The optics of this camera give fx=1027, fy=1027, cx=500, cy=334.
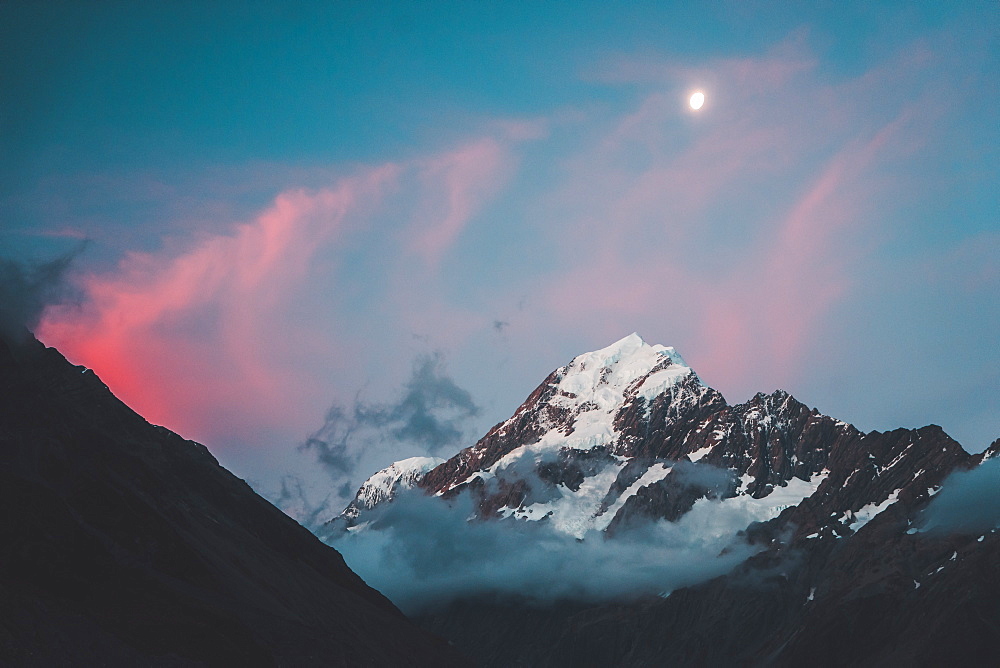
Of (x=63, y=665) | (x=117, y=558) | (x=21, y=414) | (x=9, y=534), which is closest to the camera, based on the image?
(x=63, y=665)

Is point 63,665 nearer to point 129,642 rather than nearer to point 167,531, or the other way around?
point 129,642

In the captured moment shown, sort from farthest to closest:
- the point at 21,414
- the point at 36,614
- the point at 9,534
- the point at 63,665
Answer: the point at 21,414
the point at 9,534
the point at 36,614
the point at 63,665

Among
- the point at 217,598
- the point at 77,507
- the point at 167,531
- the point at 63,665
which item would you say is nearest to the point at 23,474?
the point at 77,507

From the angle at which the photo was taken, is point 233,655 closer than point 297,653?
Yes

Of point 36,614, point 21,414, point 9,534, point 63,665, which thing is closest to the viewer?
point 63,665

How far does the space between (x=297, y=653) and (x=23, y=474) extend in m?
58.9

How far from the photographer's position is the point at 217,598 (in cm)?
19275

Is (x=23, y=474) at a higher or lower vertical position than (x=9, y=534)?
higher

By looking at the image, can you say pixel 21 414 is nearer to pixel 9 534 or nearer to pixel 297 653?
pixel 9 534

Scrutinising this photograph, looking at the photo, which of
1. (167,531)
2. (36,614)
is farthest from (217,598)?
(36,614)

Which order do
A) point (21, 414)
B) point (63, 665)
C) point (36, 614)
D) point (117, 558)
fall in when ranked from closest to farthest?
1. point (63, 665)
2. point (36, 614)
3. point (117, 558)
4. point (21, 414)

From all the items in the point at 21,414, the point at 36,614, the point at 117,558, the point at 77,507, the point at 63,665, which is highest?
the point at 21,414

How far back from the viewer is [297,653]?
190875 mm

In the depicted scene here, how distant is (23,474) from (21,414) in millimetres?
17971
